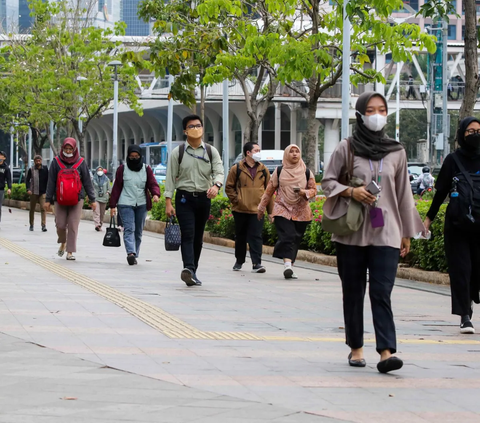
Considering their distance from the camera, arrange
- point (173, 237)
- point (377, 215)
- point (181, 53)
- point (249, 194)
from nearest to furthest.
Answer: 1. point (377, 215)
2. point (173, 237)
3. point (249, 194)
4. point (181, 53)

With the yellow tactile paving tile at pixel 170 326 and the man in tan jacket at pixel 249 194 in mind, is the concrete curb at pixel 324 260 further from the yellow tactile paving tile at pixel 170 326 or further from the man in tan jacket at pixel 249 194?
the yellow tactile paving tile at pixel 170 326

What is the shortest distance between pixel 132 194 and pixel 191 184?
122 inches

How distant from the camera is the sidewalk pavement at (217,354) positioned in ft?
17.2

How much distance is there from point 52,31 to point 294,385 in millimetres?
34916

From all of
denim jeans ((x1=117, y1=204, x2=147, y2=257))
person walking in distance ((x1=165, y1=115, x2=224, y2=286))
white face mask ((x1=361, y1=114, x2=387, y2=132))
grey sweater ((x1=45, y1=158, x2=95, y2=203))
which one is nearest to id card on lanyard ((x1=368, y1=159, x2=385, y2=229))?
white face mask ((x1=361, y1=114, x2=387, y2=132))

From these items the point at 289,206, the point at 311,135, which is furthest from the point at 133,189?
the point at 311,135

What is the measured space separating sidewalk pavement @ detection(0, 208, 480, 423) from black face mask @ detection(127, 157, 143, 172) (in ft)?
7.44

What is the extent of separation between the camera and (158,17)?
23359 millimetres

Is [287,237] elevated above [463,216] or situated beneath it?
situated beneath

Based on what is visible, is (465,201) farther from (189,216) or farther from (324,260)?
(324,260)

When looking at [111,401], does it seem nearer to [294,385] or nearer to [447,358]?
[294,385]

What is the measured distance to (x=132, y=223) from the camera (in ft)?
Result: 47.0

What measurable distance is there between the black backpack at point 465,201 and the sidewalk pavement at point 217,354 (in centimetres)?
89

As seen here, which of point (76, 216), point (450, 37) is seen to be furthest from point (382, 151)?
point (450, 37)
